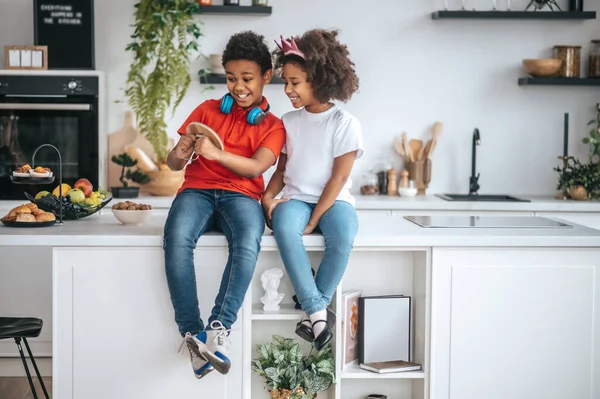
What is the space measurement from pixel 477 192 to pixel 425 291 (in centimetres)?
222

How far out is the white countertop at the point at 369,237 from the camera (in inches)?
115

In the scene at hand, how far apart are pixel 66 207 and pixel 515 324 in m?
1.71

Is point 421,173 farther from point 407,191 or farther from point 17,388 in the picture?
point 17,388

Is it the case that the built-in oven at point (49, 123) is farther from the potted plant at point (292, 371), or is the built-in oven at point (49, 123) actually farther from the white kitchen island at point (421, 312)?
the potted plant at point (292, 371)

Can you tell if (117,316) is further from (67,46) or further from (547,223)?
(67,46)

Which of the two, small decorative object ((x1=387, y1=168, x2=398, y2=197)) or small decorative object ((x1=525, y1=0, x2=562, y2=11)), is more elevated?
small decorative object ((x1=525, y1=0, x2=562, y2=11))

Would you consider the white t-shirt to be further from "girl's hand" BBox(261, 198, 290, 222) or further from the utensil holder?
the utensil holder

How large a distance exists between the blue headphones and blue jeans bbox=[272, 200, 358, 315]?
345 mm

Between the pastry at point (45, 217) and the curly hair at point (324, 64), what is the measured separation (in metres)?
0.99

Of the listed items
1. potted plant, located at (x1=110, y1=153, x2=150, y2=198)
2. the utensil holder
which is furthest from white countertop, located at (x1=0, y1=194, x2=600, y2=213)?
the utensil holder

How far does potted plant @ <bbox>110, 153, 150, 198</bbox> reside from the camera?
4586 mm

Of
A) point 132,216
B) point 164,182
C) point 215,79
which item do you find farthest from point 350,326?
point 215,79

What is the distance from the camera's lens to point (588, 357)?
304cm

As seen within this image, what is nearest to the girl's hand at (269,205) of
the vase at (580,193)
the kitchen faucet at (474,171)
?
the kitchen faucet at (474,171)
